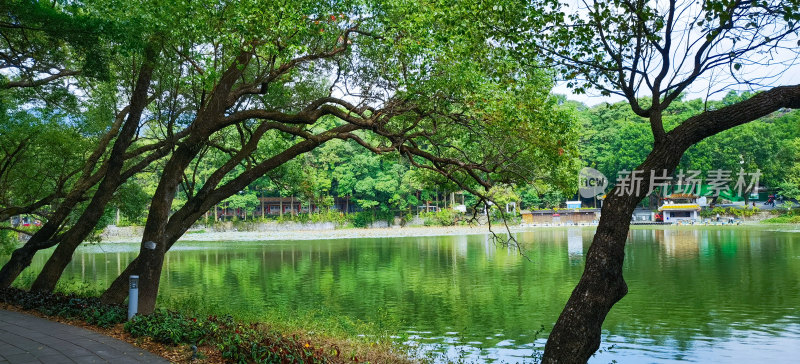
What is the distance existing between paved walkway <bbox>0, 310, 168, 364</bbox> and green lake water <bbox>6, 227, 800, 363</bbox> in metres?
5.58

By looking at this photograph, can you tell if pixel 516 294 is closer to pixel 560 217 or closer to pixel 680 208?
pixel 560 217

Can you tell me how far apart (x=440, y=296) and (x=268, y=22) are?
10957mm

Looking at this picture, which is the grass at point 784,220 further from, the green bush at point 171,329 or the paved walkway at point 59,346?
the paved walkway at point 59,346

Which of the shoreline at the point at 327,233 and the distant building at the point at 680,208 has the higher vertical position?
the distant building at the point at 680,208

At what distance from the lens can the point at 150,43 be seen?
8.77m

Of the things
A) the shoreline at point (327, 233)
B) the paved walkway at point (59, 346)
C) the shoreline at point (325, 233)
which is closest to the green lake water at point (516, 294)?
the paved walkway at point (59, 346)

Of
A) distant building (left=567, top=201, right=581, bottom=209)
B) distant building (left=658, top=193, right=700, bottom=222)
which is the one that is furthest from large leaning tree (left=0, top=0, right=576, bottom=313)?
distant building (left=567, top=201, right=581, bottom=209)

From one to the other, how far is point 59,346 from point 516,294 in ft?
40.2

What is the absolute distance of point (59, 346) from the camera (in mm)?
6918

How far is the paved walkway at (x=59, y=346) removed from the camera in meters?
6.28

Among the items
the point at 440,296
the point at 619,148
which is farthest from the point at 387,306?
the point at 619,148

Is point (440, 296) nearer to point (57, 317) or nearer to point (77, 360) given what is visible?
point (57, 317)

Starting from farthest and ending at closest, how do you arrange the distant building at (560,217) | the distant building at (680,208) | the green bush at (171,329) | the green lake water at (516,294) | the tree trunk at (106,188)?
the distant building at (560,217)
the distant building at (680,208)
the green lake water at (516,294)
the tree trunk at (106,188)
the green bush at (171,329)

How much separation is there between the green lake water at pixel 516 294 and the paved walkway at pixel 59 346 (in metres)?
5.58
